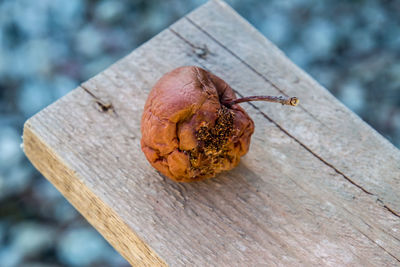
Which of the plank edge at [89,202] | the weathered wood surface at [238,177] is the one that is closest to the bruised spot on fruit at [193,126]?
the weathered wood surface at [238,177]

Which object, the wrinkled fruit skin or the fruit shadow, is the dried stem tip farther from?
the fruit shadow

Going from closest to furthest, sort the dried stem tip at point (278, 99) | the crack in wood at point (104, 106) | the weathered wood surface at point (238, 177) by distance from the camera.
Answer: the dried stem tip at point (278, 99), the weathered wood surface at point (238, 177), the crack in wood at point (104, 106)

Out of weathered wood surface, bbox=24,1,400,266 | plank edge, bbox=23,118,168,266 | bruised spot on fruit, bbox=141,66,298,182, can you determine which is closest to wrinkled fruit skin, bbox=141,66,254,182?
bruised spot on fruit, bbox=141,66,298,182

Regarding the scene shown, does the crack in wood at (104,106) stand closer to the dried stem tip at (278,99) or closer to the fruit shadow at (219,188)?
the fruit shadow at (219,188)

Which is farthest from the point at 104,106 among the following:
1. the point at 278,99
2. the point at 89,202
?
the point at 278,99

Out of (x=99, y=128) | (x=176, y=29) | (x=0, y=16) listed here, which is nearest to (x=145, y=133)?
(x=99, y=128)

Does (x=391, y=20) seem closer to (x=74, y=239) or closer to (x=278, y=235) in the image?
(x=278, y=235)

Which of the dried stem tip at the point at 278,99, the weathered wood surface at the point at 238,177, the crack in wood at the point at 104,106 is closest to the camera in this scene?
the dried stem tip at the point at 278,99
